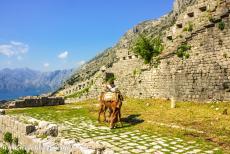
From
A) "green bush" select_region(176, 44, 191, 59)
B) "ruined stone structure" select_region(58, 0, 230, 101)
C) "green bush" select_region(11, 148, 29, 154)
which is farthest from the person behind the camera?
"green bush" select_region(176, 44, 191, 59)

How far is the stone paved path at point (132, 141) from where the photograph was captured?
12.6m

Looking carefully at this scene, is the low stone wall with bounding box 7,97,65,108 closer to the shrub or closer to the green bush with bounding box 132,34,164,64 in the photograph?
the green bush with bounding box 132,34,164,64

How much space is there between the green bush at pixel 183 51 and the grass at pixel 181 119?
3.57 metres

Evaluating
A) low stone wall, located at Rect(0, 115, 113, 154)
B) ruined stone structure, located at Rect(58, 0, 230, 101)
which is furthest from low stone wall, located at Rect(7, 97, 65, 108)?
low stone wall, located at Rect(0, 115, 113, 154)

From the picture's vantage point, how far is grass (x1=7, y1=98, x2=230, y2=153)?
576 inches

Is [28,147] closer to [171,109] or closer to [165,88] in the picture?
[171,109]

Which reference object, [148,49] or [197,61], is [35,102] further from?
[197,61]

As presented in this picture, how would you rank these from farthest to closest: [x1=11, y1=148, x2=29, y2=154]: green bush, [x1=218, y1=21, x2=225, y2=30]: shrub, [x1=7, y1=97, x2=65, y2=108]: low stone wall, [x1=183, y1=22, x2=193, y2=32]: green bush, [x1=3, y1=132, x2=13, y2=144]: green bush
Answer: [x1=7, y1=97, x2=65, y2=108]: low stone wall < [x1=183, y1=22, x2=193, y2=32]: green bush < [x1=218, y1=21, x2=225, y2=30]: shrub < [x1=3, y1=132, x2=13, y2=144]: green bush < [x1=11, y1=148, x2=29, y2=154]: green bush

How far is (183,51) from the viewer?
2570 cm

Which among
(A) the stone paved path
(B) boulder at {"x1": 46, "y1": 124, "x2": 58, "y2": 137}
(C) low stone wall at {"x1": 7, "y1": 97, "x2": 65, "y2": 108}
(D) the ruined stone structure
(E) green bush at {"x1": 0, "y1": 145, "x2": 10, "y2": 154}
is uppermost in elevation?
(D) the ruined stone structure

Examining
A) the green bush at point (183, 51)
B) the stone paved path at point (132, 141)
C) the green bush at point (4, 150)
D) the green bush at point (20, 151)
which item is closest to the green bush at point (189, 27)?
the green bush at point (183, 51)

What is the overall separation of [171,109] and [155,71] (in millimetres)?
7457

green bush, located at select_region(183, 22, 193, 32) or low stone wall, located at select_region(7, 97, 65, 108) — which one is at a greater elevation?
green bush, located at select_region(183, 22, 193, 32)

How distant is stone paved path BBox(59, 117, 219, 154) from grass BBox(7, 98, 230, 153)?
0.66 meters
